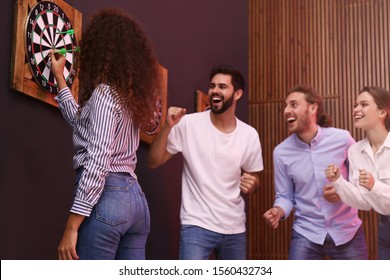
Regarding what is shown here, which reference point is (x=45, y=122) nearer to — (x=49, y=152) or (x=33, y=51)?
(x=49, y=152)

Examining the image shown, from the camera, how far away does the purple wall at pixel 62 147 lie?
102 inches

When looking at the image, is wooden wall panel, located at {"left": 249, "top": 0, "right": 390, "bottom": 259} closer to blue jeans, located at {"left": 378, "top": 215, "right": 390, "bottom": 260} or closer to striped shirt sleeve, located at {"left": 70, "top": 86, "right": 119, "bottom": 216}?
blue jeans, located at {"left": 378, "top": 215, "right": 390, "bottom": 260}

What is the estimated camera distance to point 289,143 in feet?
12.6

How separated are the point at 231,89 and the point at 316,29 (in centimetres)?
245

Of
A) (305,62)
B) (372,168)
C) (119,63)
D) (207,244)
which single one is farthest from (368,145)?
(305,62)

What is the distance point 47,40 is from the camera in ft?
9.27

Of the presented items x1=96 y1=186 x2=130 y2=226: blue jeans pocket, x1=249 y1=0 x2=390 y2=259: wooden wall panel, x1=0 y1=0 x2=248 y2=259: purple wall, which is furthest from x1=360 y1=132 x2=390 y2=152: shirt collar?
Answer: x1=249 y1=0 x2=390 y2=259: wooden wall panel

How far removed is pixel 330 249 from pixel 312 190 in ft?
1.27

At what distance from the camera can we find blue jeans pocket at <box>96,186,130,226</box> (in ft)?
7.31

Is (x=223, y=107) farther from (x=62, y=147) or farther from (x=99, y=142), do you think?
(x=99, y=142)

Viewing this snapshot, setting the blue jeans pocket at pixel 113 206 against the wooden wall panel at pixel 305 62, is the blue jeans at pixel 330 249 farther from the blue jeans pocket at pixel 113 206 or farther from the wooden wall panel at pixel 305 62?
the wooden wall panel at pixel 305 62

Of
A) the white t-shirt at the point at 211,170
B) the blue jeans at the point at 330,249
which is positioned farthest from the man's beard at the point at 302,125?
the blue jeans at the point at 330,249
